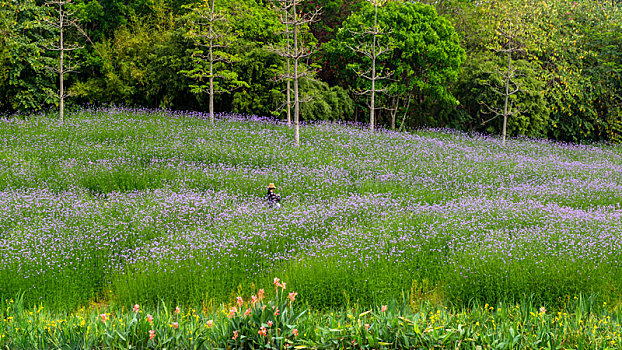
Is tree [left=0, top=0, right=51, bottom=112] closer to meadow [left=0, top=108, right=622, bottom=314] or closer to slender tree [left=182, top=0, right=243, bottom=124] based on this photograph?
meadow [left=0, top=108, right=622, bottom=314]

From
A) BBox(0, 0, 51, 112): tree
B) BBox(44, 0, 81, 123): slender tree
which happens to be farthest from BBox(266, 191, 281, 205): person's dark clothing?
BBox(0, 0, 51, 112): tree

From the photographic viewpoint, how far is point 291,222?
8836 millimetres

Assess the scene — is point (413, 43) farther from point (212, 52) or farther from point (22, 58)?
point (22, 58)

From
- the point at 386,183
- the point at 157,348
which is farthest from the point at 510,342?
the point at 386,183

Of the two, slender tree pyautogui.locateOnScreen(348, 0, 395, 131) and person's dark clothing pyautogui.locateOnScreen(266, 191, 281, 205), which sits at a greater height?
slender tree pyautogui.locateOnScreen(348, 0, 395, 131)

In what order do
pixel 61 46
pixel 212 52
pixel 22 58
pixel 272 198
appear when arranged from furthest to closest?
pixel 22 58, pixel 212 52, pixel 61 46, pixel 272 198

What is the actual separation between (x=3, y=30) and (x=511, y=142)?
21.4 meters

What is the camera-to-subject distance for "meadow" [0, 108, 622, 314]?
6988 mm

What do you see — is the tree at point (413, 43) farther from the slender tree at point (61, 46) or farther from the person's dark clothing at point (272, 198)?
the person's dark clothing at point (272, 198)

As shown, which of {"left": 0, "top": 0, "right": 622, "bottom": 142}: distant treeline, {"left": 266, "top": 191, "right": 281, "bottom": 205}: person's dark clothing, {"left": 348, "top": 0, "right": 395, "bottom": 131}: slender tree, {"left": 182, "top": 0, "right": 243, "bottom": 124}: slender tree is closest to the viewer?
{"left": 266, "top": 191, "right": 281, "bottom": 205}: person's dark clothing

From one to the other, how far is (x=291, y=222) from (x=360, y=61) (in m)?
15.2

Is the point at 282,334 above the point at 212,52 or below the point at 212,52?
below

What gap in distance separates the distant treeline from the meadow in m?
5.18

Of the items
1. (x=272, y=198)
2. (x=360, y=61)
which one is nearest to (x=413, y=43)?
(x=360, y=61)
